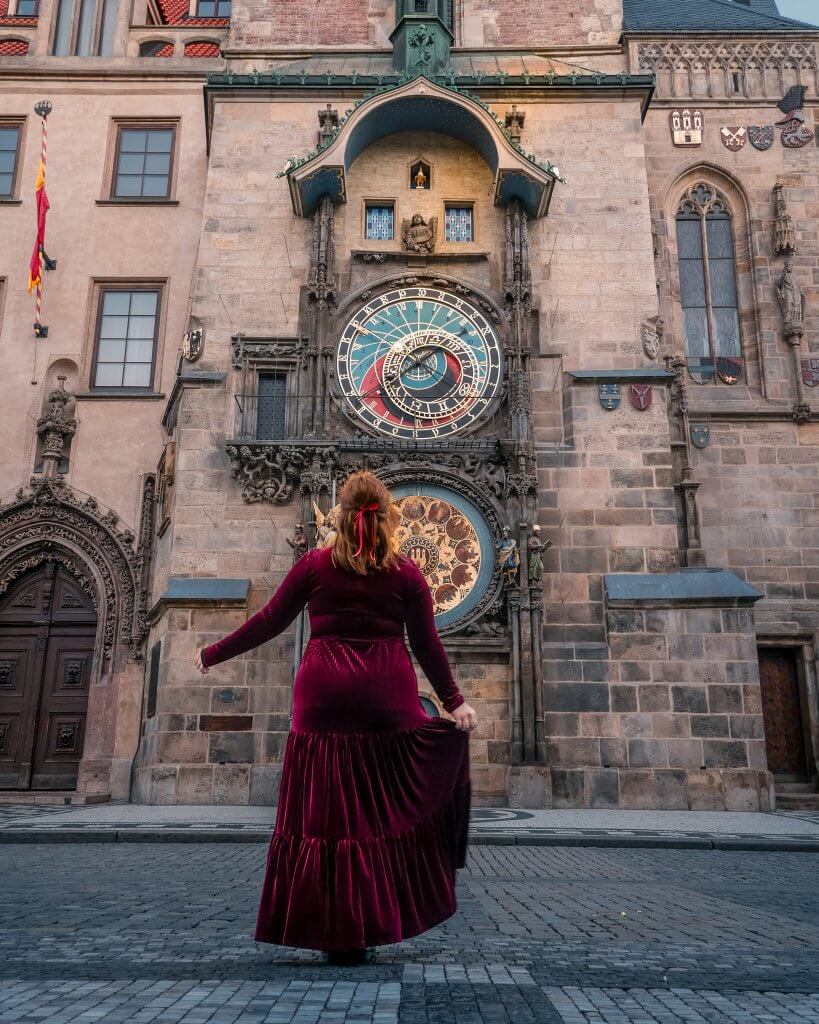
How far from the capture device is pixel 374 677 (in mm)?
4031

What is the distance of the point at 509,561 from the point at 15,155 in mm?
12613

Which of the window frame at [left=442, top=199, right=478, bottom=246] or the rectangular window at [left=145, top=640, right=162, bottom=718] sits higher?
the window frame at [left=442, top=199, right=478, bottom=246]

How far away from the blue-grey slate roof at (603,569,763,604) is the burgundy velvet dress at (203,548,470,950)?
9896 millimetres

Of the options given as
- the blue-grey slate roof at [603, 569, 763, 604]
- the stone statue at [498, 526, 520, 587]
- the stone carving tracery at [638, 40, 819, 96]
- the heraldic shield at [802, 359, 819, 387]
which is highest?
the stone carving tracery at [638, 40, 819, 96]

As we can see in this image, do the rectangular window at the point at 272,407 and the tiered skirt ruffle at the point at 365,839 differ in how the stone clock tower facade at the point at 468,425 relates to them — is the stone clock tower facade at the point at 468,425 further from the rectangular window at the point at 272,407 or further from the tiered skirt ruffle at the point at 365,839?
the tiered skirt ruffle at the point at 365,839

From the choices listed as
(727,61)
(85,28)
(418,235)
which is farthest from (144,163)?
(727,61)

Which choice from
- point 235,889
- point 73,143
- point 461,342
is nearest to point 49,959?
point 235,889

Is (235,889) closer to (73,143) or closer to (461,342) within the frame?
(461,342)

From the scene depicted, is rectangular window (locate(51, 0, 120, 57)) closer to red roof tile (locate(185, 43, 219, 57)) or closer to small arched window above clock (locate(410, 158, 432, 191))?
red roof tile (locate(185, 43, 219, 57))

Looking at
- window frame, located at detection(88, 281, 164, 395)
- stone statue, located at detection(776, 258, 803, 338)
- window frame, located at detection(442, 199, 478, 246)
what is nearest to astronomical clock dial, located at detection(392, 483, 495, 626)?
window frame, located at detection(442, 199, 478, 246)

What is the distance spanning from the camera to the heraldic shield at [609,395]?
14.9 m

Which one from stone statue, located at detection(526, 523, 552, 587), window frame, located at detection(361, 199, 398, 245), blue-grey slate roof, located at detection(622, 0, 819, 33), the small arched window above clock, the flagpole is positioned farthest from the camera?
blue-grey slate roof, located at detection(622, 0, 819, 33)

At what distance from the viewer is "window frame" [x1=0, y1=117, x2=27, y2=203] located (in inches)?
736

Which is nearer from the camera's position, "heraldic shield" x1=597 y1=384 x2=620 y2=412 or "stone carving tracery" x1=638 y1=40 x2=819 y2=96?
"heraldic shield" x1=597 y1=384 x2=620 y2=412
